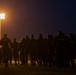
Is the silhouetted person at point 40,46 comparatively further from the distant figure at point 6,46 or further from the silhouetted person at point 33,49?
the distant figure at point 6,46

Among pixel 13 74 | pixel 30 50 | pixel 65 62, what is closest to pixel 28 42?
pixel 30 50

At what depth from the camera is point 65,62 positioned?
28.3 m

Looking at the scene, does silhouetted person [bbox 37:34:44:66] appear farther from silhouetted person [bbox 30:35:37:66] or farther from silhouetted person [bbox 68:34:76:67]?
silhouetted person [bbox 68:34:76:67]

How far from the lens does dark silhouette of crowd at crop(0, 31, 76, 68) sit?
2709cm

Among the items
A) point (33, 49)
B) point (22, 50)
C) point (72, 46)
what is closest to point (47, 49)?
point (33, 49)

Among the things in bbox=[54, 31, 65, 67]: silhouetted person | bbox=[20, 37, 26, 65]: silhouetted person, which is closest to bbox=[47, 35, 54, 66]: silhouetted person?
bbox=[54, 31, 65, 67]: silhouetted person

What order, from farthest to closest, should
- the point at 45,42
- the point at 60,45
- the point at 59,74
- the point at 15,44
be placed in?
the point at 15,44 < the point at 45,42 < the point at 60,45 < the point at 59,74

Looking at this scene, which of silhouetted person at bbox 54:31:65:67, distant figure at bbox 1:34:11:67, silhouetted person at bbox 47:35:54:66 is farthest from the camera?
distant figure at bbox 1:34:11:67

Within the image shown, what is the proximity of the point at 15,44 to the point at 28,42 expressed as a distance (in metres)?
2.16

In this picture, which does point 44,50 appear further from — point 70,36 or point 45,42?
point 70,36

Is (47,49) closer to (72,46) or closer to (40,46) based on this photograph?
(40,46)

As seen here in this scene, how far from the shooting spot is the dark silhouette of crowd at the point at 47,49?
2709 centimetres

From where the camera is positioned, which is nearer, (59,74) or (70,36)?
(59,74)

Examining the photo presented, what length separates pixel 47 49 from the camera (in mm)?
29203
